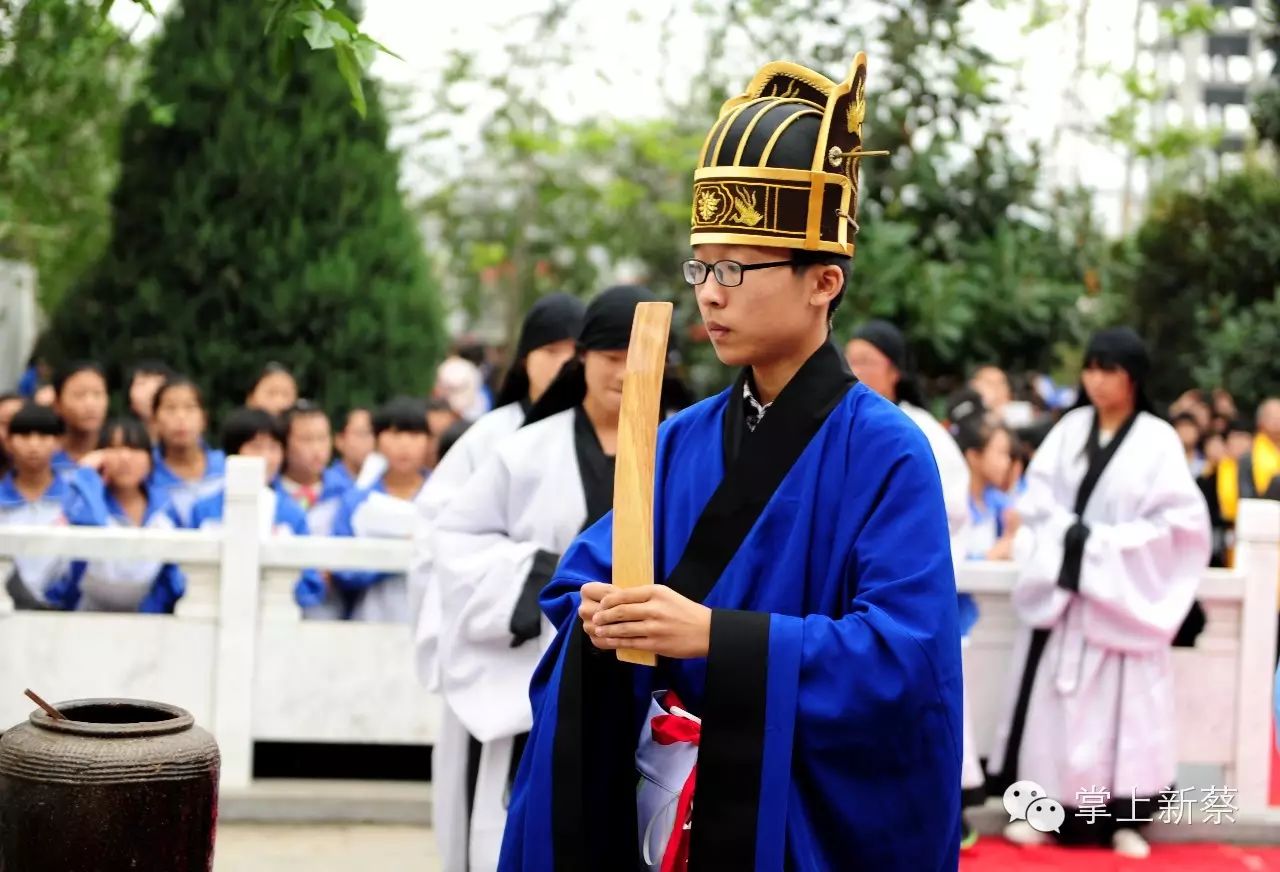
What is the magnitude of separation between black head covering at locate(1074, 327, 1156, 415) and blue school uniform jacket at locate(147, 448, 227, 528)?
148 inches

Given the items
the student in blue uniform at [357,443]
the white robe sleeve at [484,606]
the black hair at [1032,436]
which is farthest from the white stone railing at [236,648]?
the black hair at [1032,436]

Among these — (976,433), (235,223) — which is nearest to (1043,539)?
(976,433)

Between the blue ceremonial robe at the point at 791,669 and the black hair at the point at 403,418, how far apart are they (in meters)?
4.68

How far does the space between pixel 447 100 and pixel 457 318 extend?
21406 millimetres

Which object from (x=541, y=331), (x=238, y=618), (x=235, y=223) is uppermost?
(x=235, y=223)

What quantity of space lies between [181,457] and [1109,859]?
4.40 m

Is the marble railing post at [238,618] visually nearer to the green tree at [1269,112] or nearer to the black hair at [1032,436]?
the black hair at [1032,436]

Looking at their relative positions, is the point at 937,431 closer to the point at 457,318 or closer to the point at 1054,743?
the point at 1054,743

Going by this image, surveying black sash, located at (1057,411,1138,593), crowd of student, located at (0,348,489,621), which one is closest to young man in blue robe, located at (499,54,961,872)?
black sash, located at (1057,411,1138,593)

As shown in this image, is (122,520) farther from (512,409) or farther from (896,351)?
(896,351)

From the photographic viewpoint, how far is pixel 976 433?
8.97 metres

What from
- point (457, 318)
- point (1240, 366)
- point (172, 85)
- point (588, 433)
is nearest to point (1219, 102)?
point (457, 318)

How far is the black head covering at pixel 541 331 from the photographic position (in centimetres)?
554

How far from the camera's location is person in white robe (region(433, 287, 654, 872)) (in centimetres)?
478
